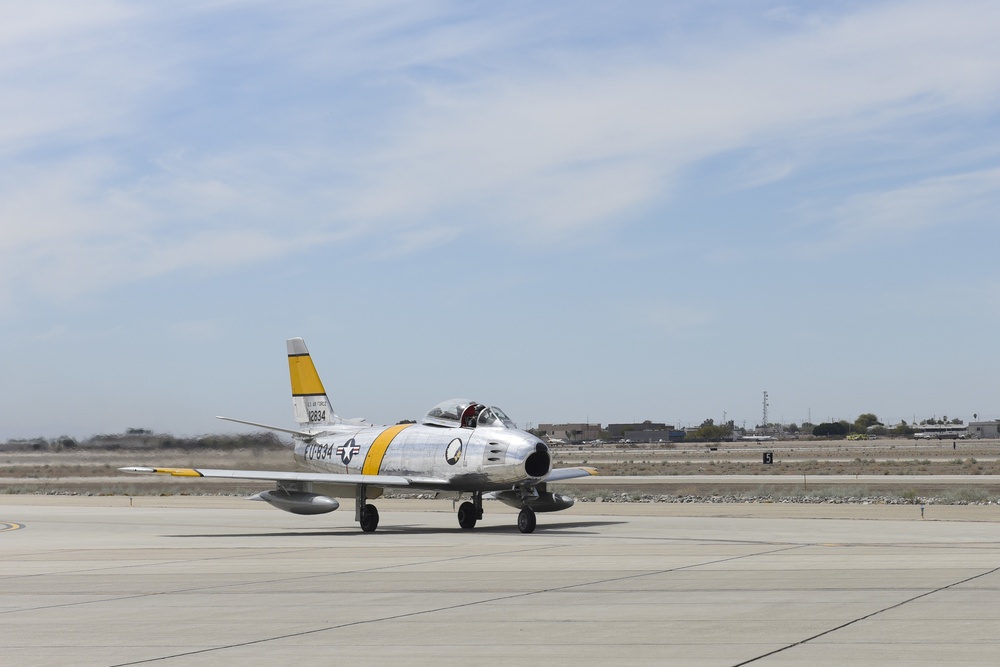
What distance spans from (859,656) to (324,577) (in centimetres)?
998

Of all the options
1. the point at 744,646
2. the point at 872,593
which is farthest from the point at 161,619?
the point at 872,593

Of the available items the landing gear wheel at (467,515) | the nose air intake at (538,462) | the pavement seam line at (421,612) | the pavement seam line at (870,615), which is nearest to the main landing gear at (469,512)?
the landing gear wheel at (467,515)

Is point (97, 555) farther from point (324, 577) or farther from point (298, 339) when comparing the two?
point (298, 339)

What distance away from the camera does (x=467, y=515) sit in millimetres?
29641

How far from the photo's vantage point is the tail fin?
3556cm

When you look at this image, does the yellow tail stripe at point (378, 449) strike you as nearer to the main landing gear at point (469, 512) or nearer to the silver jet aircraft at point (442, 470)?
the silver jet aircraft at point (442, 470)

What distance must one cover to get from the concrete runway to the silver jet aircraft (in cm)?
90

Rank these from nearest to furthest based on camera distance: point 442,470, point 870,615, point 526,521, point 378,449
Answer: point 870,615, point 526,521, point 442,470, point 378,449

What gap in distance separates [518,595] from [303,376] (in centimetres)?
2233

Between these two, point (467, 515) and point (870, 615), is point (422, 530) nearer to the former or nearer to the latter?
point (467, 515)

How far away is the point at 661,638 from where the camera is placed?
11469 mm

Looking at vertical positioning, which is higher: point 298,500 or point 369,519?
point 298,500

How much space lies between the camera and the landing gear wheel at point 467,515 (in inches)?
1166

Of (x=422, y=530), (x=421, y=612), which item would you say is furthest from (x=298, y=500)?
(x=421, y=612)
